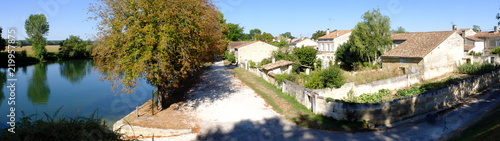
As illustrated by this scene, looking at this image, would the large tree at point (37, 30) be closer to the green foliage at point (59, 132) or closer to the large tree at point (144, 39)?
the large tree at point (144, 39)

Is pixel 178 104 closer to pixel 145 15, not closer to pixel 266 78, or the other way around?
pixel 145 15

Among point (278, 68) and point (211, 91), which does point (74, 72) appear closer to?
point (211, 91)

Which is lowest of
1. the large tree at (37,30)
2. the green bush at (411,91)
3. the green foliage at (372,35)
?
the green bush at (411,91)

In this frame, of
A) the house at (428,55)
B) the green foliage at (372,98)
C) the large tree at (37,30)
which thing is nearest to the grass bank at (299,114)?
the green foliage at (372,98)

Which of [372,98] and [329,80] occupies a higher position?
[329,80]

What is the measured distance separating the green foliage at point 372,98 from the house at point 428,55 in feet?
21.8

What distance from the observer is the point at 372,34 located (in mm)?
30234

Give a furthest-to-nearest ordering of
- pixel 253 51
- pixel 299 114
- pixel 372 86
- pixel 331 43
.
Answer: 1. pixel 331 43
2. pixel 253 51
3. pixel 372 86
4. pixel 299 114

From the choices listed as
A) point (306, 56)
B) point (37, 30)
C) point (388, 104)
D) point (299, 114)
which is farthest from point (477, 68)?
point (37, 30)

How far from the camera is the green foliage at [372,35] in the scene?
98.6ft

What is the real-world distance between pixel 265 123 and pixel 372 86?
9054mm

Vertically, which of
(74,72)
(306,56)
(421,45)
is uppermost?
(421,45)

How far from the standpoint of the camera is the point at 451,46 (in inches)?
1062

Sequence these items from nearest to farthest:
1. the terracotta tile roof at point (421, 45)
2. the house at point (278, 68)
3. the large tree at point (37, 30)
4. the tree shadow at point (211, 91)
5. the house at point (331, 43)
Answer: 1. the tree shadow at point (211, 91)
2. the terracotta tile roof at point (421, 45)
3. the house at point (278, 68)
4. the house at point (331, 43)
5. the large tree at point (37, 30)
